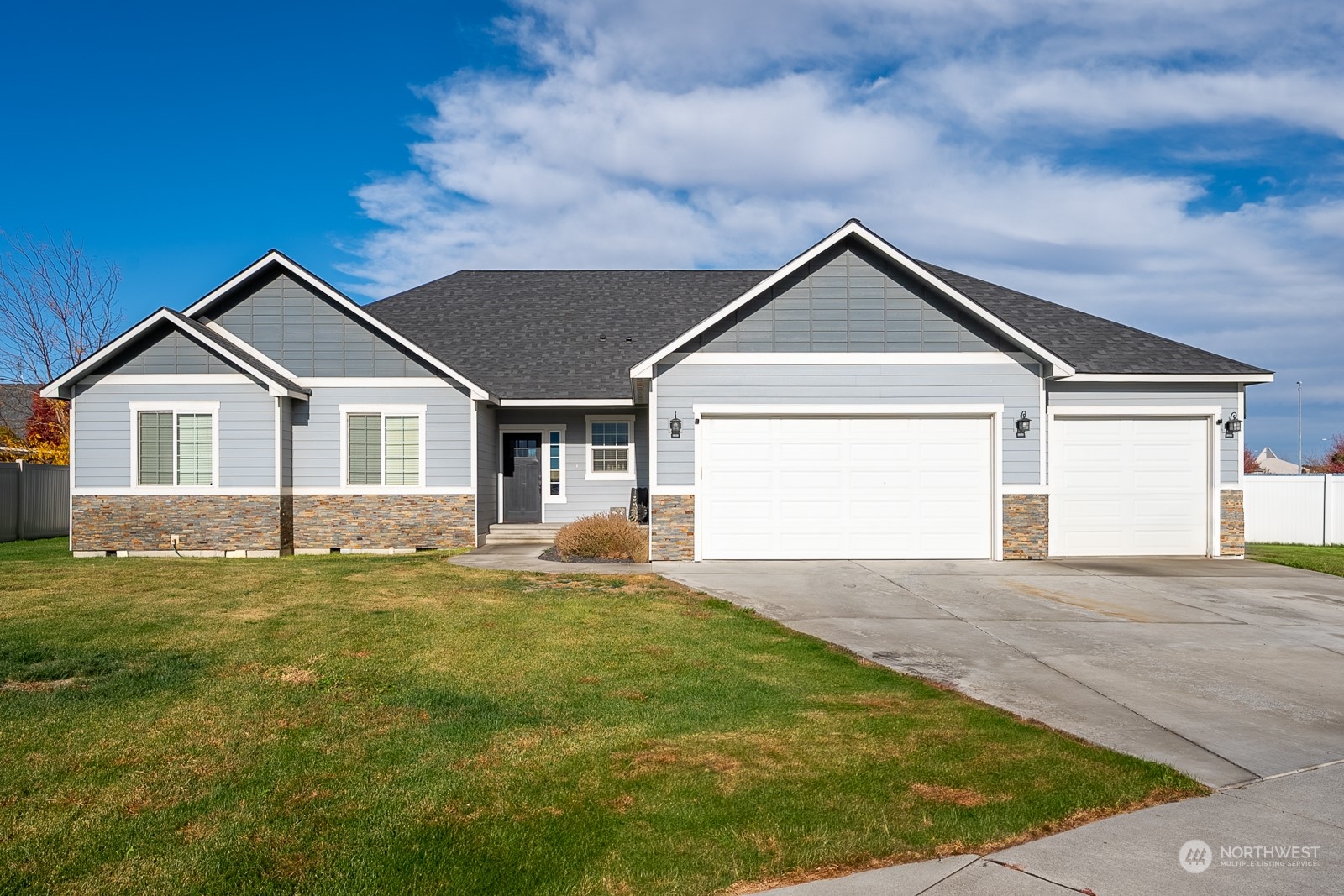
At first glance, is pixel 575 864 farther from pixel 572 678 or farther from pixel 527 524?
pixel 527 524

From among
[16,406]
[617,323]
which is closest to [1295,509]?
[617,323]

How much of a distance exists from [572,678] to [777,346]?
9184 millimetres

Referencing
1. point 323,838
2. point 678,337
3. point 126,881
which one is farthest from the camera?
point 678,337

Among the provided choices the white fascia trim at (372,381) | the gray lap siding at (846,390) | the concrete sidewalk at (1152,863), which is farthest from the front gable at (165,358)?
the concrete sidewalk at (1152,863)

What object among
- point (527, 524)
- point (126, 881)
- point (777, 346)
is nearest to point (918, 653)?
point (126, 881)

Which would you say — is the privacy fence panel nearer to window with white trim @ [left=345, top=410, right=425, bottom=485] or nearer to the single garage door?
window with white trim @ [left=345, top=410, right=425, bottom=485]

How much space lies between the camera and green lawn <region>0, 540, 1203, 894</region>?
13.1ft

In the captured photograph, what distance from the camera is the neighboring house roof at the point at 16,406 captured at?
3844 centimetres

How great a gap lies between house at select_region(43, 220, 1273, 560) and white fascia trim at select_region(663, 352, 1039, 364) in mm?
34

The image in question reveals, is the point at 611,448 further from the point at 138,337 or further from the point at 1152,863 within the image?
the point at 1152,863

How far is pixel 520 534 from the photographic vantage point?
19.4 metres

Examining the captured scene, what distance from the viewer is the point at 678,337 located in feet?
49.2

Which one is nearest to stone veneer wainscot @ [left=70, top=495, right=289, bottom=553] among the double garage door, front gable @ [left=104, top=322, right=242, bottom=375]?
front gable @ [left=104, top=322, right=242, bottom=375]

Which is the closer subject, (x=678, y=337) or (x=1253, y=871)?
(x=1253, y=871)
